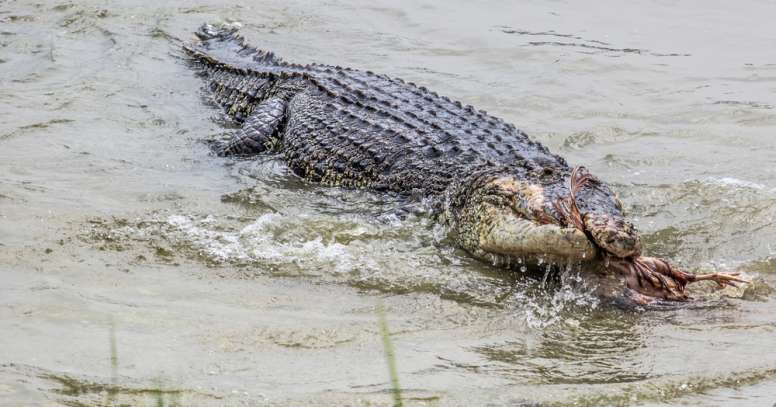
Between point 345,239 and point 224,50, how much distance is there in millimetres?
4481

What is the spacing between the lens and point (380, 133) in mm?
6520

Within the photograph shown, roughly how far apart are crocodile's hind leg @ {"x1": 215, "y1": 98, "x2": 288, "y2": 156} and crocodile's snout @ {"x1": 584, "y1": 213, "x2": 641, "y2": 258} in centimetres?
348

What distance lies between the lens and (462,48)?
10.5 m

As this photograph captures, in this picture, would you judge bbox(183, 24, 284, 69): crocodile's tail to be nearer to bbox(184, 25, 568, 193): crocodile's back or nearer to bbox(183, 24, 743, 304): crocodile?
bbox(183, 24, 743, 304): crocodile

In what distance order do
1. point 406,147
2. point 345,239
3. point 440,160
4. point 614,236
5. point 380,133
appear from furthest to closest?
point 380,133
point 406,147
point 440,160
point 345,239
point 614,236

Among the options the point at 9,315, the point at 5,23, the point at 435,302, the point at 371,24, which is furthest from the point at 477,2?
the point at 9,315

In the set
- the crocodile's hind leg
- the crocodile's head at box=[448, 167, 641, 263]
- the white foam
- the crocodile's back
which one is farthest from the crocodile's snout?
the crocodile's hind leg

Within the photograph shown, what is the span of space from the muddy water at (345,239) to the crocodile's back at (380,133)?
23cm

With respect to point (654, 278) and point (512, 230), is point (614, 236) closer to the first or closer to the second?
point (654, 278)

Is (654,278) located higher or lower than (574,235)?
lower

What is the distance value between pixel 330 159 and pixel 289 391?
3.43 m

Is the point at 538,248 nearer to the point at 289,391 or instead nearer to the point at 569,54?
the point at 289,391

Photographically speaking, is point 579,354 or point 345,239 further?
point 345,239

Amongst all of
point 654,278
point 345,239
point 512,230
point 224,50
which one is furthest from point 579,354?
point 224,50
